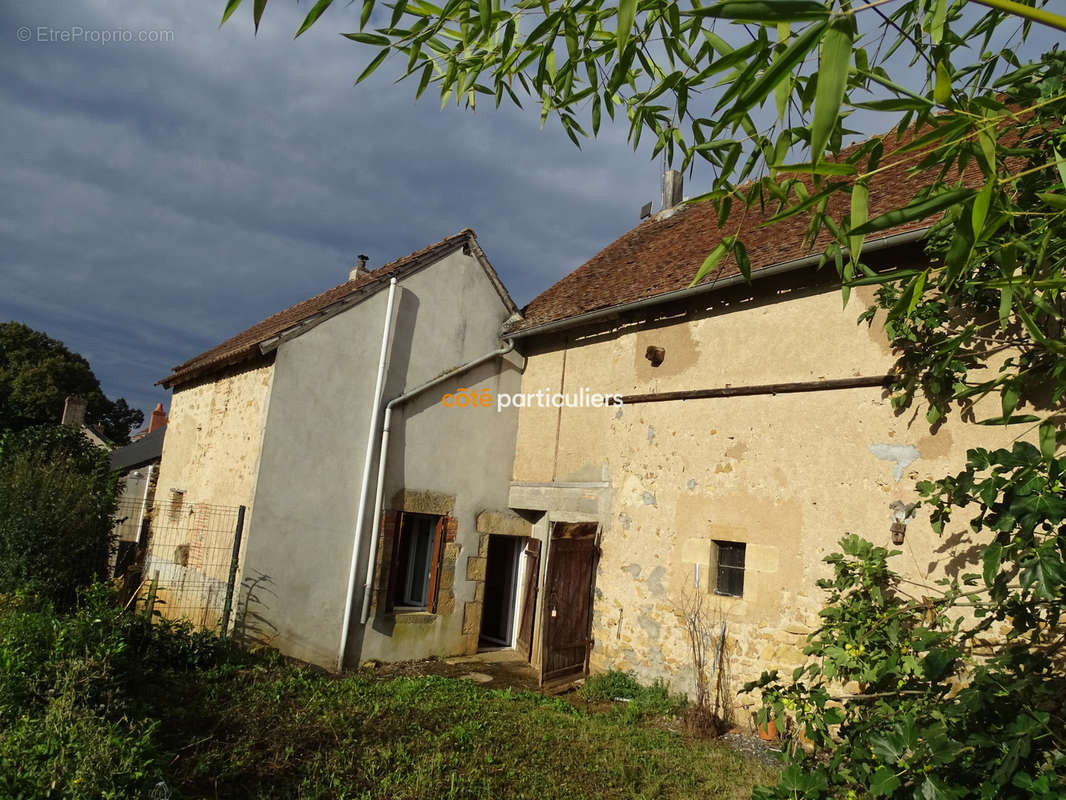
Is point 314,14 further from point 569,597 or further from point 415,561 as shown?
point 415,561

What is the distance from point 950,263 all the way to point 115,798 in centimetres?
395

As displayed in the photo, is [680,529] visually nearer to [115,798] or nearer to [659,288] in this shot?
[659,288]

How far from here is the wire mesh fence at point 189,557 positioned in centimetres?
733

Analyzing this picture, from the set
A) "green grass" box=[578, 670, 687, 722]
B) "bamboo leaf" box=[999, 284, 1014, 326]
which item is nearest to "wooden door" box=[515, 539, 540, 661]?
"green grass" box=[578, 670, 687, 722]

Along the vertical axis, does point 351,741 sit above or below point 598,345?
below

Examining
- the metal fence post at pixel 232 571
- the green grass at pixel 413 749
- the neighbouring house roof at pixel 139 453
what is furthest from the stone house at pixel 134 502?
the green grass at pixel 413 749

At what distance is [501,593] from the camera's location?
10.6m

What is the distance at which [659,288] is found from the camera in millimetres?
8008

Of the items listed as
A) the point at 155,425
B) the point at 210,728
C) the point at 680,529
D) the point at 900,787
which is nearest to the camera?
the point at 900,787

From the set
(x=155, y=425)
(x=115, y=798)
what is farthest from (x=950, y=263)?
(x=155, y=425)

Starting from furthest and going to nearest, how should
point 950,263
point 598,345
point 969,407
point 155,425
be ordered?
1. point 155,425
2. point 598,345
3. point 969,407
4. point 950,263

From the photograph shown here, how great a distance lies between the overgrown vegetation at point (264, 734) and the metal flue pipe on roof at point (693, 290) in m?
3.80

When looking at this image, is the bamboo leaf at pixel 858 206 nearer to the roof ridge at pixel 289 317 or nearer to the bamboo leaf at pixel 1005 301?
the bamboo leaf at pixel 1005 301

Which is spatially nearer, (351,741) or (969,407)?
(351,741)
